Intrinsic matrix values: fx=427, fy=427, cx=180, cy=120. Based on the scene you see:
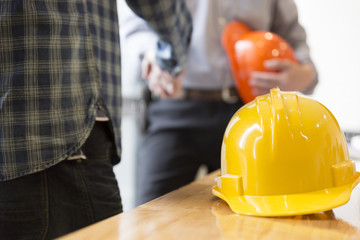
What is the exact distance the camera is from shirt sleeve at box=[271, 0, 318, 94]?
188 centimetres

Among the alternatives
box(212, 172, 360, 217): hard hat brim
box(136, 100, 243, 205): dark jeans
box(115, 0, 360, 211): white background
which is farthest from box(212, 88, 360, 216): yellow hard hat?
box(115, 0, 360, 211): white background

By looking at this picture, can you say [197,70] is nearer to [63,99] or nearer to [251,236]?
[63,99]

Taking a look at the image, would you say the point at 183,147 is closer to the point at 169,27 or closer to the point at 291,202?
the point at 169,27

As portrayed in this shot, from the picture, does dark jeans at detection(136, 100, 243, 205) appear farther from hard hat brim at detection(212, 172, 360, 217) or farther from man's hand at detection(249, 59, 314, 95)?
hard hat brim at detection(212, 172, 360, 217)

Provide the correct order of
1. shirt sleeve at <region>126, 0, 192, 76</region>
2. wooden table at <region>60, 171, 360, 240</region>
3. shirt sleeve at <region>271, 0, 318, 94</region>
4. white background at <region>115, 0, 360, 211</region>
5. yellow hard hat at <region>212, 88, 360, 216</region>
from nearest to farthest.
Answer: wooden table at <region>60, 171, 360, 240</region>, yellow hard hat at <region>212, 88, 360, 216</region>, shirt sleeve at <region>126, 0, 192, 76</region>, shirt sleeve at <region>271, 0, 318, 94</region>, white background at <region>115, 0, 360, 211</region>

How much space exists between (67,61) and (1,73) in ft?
0.41

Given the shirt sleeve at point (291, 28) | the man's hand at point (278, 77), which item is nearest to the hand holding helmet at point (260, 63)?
the man's hand at point (278, 77)

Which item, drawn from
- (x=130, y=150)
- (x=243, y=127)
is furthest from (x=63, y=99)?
(x=130, y=150)

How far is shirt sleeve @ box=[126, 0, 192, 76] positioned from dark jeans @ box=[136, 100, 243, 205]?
48cm

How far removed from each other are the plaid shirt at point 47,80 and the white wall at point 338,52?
3110mm

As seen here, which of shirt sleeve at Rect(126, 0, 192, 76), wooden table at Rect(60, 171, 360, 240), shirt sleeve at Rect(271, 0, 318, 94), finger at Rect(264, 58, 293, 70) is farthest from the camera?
shirt sleeve at Rect(271, 0, 318, 94)

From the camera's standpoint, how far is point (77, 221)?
2.89 ft

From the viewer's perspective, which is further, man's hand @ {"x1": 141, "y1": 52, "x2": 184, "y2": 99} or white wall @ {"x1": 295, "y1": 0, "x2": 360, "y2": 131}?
white wall @ {"x1": 295, "y1": 0, "x2": 360, "y2": 131}

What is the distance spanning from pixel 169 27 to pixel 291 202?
61 cm
